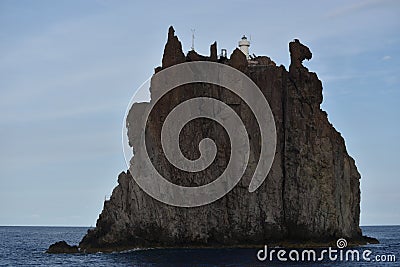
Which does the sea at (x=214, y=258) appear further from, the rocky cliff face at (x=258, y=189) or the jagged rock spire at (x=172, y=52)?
the jagged rock spire at (x=172, y=52)

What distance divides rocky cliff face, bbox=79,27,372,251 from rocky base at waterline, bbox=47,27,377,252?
0.10 meters

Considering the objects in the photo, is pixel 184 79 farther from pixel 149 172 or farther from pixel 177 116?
pixel 149 172

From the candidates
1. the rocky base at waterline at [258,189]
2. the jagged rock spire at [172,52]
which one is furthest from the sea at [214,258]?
the jagged rock spire at [172,52]

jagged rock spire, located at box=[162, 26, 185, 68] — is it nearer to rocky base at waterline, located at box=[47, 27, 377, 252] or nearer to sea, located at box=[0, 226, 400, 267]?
rocky base at waterline, located at box=[47, 27, 377, 252]

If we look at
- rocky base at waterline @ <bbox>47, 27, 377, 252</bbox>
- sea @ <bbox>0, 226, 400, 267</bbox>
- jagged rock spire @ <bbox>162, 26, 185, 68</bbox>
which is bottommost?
sea @ <bbox>0, 226, 400, 267</bbox>

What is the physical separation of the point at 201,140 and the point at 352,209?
744 inches

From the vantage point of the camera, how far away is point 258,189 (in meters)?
85.5

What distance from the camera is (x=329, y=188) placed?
8588 centimetres

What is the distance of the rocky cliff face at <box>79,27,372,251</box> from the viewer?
8500 cm

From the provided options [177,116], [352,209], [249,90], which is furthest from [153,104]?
[352,209]

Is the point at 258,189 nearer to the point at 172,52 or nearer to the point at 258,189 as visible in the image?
the point at 258,189

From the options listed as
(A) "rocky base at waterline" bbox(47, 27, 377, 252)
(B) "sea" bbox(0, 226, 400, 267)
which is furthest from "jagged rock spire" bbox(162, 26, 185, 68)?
(B) "sea" bbox(0, 226, 400, 267)

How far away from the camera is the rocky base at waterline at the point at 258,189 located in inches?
3346

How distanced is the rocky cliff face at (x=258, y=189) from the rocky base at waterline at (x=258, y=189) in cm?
10
